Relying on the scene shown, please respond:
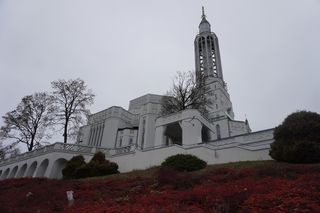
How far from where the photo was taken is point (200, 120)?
90.3 ft

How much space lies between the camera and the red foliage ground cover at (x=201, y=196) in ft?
22.1

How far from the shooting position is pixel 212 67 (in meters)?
56.5

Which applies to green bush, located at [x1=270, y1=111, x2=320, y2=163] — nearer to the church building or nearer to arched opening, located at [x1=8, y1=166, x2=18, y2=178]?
the church building

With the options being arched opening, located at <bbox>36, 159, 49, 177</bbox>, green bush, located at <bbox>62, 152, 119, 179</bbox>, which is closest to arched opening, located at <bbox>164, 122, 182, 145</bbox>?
green bush, located at <bbox>62, 152, 119, 179</bbox>

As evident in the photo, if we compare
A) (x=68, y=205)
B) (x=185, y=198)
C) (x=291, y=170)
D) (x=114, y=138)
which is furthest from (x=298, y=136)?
(x=114, y=138)

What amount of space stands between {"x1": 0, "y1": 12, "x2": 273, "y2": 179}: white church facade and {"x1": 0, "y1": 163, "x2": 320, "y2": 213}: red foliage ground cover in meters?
8.40

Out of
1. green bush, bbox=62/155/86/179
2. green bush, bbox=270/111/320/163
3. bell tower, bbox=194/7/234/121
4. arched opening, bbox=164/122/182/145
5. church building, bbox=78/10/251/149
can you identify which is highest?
bell tower, bbox=194/7/234/121

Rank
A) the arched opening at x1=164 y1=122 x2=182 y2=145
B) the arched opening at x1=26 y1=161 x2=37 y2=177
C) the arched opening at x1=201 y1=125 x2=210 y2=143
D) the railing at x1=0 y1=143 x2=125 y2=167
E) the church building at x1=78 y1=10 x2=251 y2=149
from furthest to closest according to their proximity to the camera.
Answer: the arched opening at x1=201 y1=125 x2=210 y2=143
the arched opening at x1=164 y1=122 x2=182 y2=145
the church building at x1=78 y1=10 x2=251 y2=149
the arched opening at x1=26 y1=161 x2=37 y2=177
the railing at x1=0 y1=143 x2=125 y2=167

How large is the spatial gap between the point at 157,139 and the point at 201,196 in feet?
67.8

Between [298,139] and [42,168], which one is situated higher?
[298,139]

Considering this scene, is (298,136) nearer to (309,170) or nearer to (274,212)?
(309,170)

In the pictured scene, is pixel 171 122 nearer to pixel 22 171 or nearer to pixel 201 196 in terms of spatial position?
pixel 22 171

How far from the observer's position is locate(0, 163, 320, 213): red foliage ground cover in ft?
22.1

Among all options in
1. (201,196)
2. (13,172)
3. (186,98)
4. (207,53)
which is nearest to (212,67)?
(207,53)
